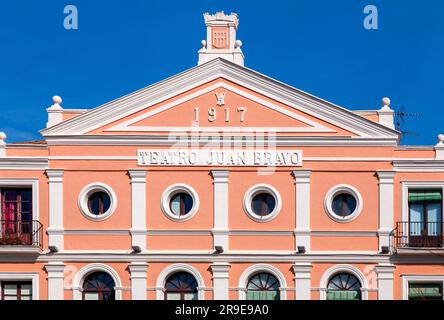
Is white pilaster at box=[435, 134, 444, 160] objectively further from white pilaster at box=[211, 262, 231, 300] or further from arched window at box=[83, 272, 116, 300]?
arched window at box=[83, 272, 116, 300]

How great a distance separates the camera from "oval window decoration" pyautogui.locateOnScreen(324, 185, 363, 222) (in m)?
46.9

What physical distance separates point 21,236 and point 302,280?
9554 mm

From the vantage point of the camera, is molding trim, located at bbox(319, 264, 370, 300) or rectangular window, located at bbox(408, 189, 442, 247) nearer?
molding trim, located at bbox(319, 264, 370, 300)

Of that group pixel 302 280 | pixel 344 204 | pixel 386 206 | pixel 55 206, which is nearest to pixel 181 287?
pixel 302 280

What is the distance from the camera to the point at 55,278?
46.8m

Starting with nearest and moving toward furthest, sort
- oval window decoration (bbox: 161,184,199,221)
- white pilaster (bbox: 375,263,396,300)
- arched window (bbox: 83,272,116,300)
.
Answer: white pilaster (bbox: 375,263,396,300) < arched window (bbox: 83,272,116,300) < oval window decoration (bbox: 161,184,199,221)

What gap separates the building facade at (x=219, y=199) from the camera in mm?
46594

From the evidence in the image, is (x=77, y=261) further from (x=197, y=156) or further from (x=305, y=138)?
(x=305, y=138)

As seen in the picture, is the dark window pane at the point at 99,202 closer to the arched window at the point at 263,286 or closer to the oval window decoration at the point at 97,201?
the oval window decoration at the point at 97,201

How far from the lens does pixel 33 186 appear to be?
47.4 meters

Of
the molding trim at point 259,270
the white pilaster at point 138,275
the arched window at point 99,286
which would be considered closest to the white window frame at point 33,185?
the arched window at point 99,286

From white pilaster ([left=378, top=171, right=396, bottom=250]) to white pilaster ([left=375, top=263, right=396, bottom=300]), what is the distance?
0.67 metres

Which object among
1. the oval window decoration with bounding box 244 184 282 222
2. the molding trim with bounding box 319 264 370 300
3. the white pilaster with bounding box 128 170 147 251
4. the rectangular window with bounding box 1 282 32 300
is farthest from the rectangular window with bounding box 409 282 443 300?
the rectangular window with bounding box 1 282 32 300

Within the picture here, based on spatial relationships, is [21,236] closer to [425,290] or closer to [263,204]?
[263,204]
